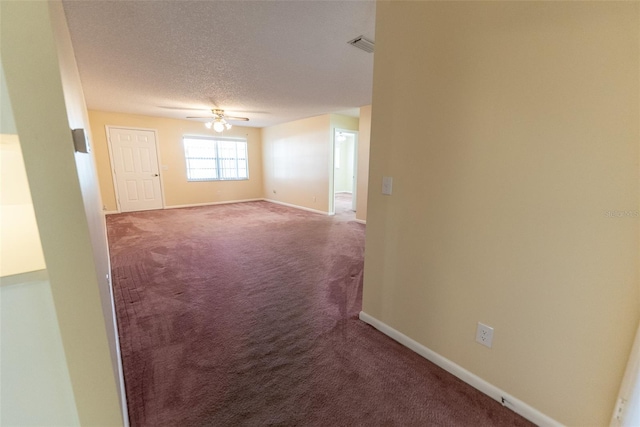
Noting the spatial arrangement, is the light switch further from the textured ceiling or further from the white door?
the white door

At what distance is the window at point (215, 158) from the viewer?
22.7ft

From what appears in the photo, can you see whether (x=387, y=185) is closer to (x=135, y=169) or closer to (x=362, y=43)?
(x=362, y=43)

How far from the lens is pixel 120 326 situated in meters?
1.94

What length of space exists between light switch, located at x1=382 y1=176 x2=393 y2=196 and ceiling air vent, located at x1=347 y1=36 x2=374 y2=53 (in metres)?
1.40

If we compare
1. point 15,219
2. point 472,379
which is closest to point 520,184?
point 472,379

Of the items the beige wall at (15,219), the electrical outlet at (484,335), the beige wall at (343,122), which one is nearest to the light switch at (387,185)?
the electrical outlet at (484,335)

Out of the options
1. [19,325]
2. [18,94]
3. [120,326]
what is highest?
[18,94]

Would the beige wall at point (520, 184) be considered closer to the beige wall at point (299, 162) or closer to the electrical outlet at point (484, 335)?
the electrical outlet at point (484, 335)

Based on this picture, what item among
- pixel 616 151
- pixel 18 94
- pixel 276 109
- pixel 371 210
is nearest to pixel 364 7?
pixel 371 210

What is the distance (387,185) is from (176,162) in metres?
6.52

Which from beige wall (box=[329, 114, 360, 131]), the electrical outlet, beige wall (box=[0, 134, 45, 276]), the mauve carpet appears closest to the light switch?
the electrical outlet

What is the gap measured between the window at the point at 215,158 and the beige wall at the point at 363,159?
157 inches

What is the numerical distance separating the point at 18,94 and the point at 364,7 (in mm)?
1974

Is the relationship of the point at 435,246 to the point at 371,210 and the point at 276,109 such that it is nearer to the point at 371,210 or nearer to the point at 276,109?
the point at 371,210
